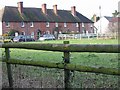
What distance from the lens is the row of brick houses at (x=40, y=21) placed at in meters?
70.3

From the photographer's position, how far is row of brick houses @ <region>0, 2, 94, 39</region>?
2768 inches

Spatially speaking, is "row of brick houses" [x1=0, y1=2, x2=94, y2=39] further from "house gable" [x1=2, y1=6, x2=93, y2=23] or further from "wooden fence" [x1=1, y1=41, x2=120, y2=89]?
"wooden fence" [x1=1, y1=41, x2=120, y2=89]

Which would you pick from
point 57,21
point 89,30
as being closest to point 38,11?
point 57,21

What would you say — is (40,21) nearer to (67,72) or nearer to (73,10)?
(73,10)

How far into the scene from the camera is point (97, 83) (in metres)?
7.07

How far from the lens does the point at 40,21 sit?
76375 millimetres

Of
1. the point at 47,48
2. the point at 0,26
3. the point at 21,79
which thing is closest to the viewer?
the point at 47,48

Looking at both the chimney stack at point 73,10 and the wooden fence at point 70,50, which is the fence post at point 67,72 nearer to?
the wooden fence at point 70,50

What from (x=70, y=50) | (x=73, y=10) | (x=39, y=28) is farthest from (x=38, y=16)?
(x=70, y=50)

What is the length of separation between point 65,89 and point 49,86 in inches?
35.4

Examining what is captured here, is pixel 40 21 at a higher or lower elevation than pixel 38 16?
lower

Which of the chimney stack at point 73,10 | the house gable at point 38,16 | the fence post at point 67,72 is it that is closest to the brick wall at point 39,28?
the house gable at point 38,16

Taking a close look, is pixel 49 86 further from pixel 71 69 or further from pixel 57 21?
pixel 57 21

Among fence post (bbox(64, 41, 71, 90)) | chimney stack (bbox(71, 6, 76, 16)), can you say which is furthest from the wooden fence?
chimney stack (bbox(71, 6, 76, 16))
